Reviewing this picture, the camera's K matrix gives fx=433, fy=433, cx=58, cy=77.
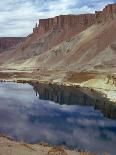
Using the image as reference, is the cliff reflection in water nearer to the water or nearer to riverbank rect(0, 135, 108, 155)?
the water

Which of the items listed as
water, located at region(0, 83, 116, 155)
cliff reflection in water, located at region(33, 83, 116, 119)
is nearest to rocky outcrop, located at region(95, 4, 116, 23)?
cliff reflection in water, located at region(33, 83, 116, 119)

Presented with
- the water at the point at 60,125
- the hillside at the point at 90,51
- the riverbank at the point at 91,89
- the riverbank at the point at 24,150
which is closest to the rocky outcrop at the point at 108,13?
the hillside at the point at 90,51

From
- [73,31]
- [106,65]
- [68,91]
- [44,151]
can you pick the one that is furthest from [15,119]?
[73,31]

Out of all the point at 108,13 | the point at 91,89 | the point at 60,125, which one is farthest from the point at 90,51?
the point at 60,125

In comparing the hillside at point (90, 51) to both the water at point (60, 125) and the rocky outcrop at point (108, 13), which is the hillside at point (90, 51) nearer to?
the rocky outcrop at point (108, 13)

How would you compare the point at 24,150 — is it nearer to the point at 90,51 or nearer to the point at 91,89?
the point at 91,89

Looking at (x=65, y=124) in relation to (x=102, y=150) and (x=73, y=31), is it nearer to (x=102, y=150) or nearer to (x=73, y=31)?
(x=102, y=150)

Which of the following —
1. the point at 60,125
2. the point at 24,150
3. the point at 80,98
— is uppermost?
the point at 24,150

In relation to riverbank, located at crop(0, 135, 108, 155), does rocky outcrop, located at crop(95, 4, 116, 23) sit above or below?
above
